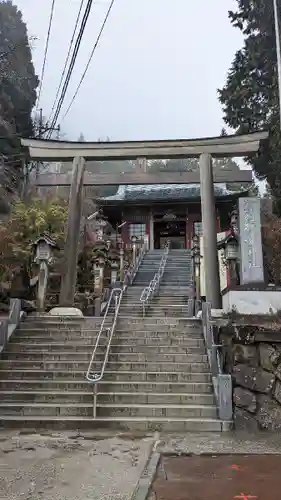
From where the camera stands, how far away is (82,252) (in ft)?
64.8

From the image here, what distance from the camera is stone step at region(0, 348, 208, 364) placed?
912cm

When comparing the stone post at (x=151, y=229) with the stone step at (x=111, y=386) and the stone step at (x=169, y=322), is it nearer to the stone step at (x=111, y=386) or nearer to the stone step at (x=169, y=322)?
the stone step at (x=169, y=322)

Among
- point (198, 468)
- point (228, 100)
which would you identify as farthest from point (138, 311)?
point (228, 100)

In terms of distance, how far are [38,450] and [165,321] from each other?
5.40m

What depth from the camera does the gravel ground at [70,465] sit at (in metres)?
4.33

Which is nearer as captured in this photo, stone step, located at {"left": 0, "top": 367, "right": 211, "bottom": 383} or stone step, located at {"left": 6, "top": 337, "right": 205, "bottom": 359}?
stone step, located at {"left": 0, "top": 367, "right": 211, "bottom": 383}

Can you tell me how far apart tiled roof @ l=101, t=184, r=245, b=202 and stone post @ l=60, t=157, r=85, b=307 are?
13862 millimetres

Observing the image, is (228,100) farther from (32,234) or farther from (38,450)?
(38,450)

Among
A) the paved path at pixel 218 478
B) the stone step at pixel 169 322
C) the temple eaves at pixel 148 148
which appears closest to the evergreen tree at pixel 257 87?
the temple eaves at pixel 148 148

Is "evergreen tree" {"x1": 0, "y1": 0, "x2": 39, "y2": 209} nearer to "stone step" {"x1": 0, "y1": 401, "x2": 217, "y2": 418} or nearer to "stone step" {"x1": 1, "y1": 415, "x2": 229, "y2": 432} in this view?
"stone step" {"x1": 0, "y1": 401, "x2": 217, "y2": 418}

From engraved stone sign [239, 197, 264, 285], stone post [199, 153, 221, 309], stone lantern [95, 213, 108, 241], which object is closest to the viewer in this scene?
engraved stone sign [239, 197, 264, 285]

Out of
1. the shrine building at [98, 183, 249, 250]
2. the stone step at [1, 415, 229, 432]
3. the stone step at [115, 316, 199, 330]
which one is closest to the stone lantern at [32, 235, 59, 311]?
the stone step at [115, 316, 199, 330]

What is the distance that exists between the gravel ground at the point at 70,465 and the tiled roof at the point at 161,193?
2147cm

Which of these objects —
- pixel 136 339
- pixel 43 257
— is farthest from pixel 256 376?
pixel 43 257
